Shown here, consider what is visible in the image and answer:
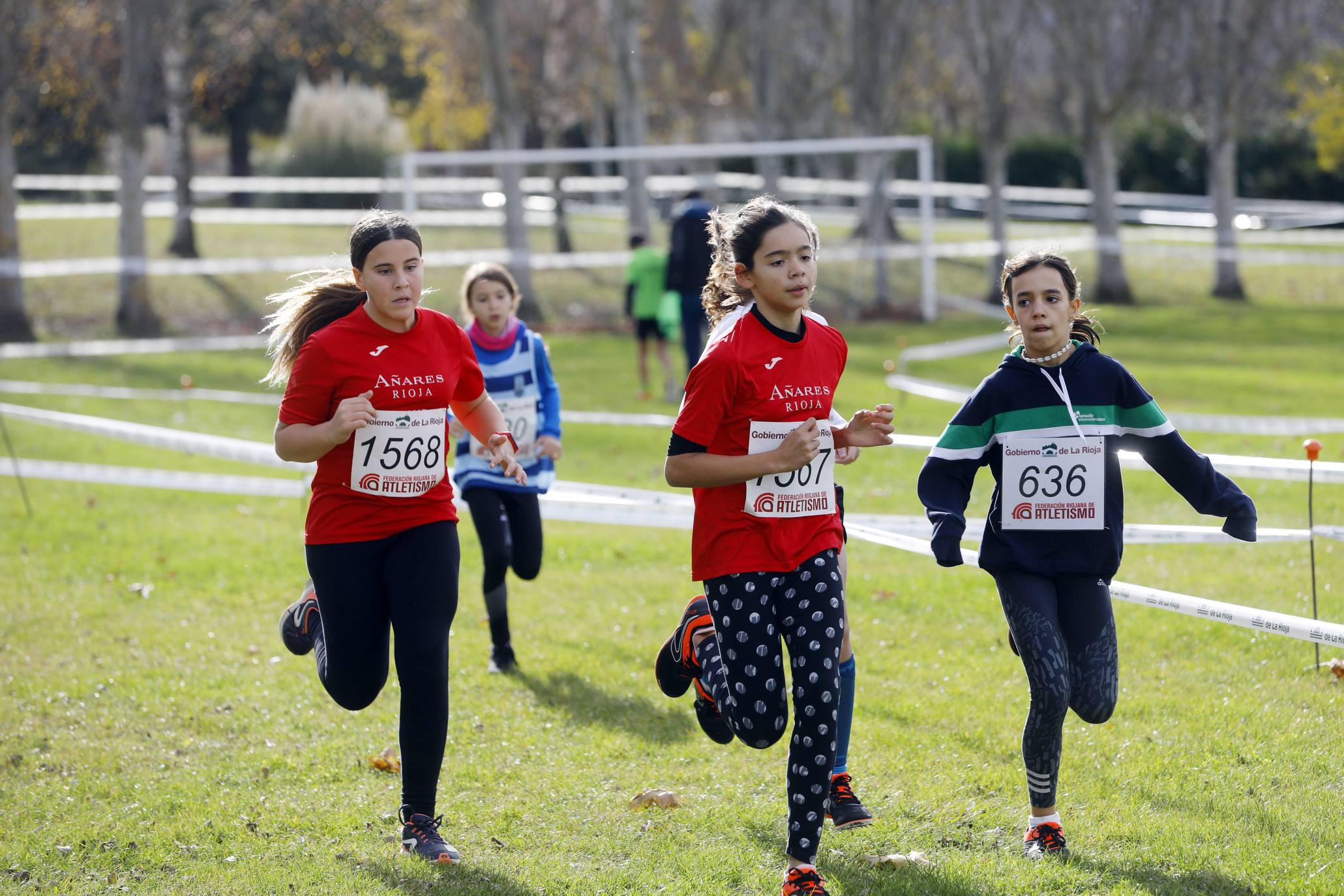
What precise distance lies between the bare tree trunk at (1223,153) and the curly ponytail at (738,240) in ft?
87.9

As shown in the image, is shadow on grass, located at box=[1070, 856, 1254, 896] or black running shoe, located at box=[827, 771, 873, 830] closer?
shadow on grass, located at box=[1070, 856, 1254, 896]

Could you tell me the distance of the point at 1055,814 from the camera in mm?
4605

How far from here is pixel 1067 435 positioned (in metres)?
4.54

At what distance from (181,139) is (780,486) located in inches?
1183

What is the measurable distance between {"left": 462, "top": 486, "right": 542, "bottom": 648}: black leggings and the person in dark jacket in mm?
8310

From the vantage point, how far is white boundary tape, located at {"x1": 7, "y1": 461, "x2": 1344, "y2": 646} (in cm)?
507

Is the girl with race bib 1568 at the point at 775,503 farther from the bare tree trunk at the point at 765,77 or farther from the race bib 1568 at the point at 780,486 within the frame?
the bare tree trunk at the point at 765,77

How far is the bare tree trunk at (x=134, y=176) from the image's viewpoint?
22734 mm

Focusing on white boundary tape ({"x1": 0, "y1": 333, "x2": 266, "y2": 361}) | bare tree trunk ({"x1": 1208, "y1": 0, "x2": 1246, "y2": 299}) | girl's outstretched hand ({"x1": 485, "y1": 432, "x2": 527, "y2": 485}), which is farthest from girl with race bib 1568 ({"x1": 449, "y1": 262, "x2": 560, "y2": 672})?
bare tree trunk ({"x1": 1208, "y1": 0, "x2": 1246, "y2": 299})

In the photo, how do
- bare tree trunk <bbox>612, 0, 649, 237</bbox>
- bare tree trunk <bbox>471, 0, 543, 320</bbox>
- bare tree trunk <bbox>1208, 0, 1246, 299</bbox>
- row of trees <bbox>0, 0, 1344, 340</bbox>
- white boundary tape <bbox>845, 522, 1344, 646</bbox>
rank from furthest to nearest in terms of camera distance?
bare tree trunk <bbox>1208, 0, 1246, 299</bbox>
bare tree trunk <bbox>612, 0, 649, 237</bbox>
bare tree trunk <bbox>471, 0, 543, 320</bbox>
row of trees <bbox>0, 0, 1344, 340</bbox>
white boundary tape <bbox>845, 522, 1344, 646</bbox>

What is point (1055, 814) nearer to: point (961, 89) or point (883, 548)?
point (883, 548)

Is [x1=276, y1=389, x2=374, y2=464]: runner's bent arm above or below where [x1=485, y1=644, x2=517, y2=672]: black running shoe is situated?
above

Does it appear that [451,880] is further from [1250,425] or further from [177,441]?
[1250,425]

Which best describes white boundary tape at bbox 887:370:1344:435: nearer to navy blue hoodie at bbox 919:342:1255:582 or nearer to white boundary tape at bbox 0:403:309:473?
white boundary tape at bbox 0:403:309:473
